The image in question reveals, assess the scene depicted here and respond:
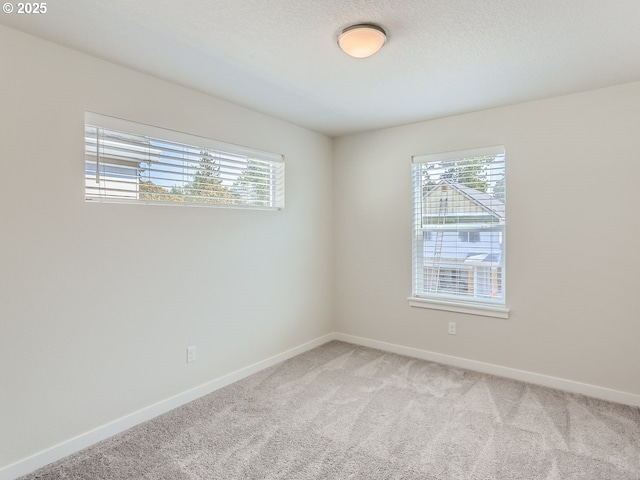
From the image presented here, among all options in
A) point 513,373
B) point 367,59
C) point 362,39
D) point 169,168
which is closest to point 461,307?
point 513,373

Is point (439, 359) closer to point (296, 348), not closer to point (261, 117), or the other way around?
point (296, 348)

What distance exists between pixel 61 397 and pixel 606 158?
13.4 ft

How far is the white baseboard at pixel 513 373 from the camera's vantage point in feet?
8.92

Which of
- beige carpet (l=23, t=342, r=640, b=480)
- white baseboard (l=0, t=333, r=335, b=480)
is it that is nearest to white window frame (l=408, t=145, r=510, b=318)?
beige carpet (l=23, t=342, r=640, b=480)

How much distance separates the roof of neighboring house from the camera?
127 inches

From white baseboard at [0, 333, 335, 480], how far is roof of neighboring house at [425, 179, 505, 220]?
7.96 ft

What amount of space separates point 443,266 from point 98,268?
2964 mm

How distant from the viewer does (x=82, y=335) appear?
2.20 meters

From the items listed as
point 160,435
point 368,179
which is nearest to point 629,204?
point 368,179

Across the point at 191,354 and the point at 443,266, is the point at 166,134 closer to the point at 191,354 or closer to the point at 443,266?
the point at 191,354

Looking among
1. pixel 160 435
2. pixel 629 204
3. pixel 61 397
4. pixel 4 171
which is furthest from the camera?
pixel 629 204

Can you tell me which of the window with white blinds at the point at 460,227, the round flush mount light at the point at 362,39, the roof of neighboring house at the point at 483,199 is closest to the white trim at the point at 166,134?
the round flush mount light at the point at 362,39

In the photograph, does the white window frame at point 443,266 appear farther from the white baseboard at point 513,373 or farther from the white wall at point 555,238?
the white baseboard at point 513,373

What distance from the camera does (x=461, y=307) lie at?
342 centimetres
